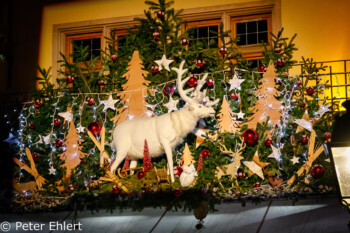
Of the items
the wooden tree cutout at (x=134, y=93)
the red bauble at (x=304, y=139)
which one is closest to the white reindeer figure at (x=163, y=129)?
the wooden tree cutout at (x=134, y=93)

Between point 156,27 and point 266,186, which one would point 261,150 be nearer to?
point 266,186

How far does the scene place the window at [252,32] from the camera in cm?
802

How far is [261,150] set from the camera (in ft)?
20.3

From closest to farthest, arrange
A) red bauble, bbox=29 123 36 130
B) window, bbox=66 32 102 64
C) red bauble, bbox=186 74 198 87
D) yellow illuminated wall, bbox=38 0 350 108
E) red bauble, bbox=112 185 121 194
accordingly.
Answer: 1. red bauble, bbox=112 185 121 194
2. red bauble, bbox=186 74 198 87
3. red bauble, bbox=29 123 36 130
4. yellow illuminated wall, bbox=38 0 350 108
5. window, bbox=66 32 102 64

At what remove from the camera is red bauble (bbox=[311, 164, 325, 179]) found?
5.64 m

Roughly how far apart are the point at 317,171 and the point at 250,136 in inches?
33.8

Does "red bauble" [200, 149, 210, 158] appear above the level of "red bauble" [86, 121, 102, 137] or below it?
below

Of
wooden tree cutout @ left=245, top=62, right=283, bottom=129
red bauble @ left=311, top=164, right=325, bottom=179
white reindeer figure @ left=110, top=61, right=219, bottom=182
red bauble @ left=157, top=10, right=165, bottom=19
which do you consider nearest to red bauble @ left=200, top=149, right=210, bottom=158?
white reindeer figure @ left=110, top=61, right=219, bottom=182

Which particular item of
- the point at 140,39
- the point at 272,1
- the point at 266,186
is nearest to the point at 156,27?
the point at 140,39

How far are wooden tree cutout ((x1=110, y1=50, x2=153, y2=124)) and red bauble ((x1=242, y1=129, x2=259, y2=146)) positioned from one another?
1359 millimetres

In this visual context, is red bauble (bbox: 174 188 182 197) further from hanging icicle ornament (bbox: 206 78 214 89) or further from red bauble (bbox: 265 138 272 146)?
hanging icicle ornament (bbox: 206 78 214 89)

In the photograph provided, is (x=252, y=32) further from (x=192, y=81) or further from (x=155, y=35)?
(x=192, y=81)

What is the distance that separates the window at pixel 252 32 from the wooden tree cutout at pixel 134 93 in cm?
189

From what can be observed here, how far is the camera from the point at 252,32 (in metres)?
8.18
